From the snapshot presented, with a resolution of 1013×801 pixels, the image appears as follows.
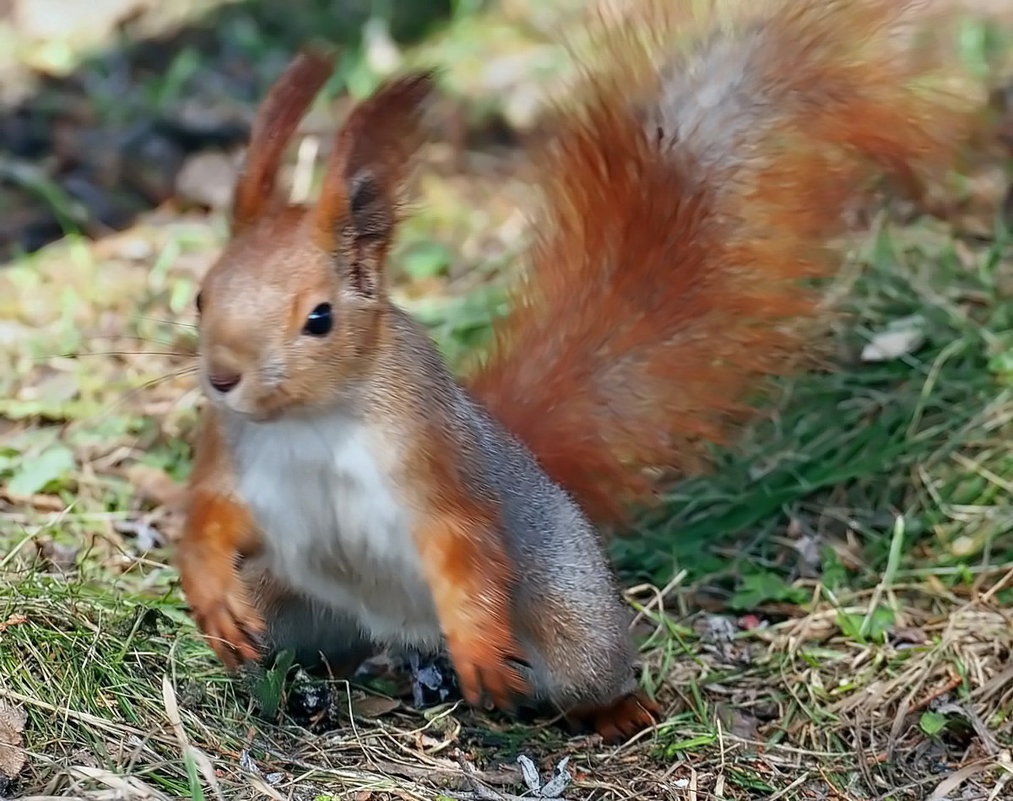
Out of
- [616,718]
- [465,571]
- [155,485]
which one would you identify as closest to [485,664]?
[465,571]

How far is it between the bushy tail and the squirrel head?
57 cm

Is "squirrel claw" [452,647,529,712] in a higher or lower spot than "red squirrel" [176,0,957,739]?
lower

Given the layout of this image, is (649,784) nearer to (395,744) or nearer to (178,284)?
(395,744)

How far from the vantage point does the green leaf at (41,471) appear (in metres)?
2.56

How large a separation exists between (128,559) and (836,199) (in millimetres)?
1288

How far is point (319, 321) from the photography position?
5.12ft

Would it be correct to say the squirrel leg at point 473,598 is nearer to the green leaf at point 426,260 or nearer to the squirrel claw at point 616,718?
the squirrel claw at point 616,718

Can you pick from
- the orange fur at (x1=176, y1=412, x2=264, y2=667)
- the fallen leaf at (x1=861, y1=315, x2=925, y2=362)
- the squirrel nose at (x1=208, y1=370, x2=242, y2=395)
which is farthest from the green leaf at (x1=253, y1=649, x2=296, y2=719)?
the fallen leaf at (x1=861, y1=315, x2=925, y2=362)

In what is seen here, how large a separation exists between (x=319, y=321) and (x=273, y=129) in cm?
25

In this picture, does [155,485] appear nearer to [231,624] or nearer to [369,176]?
[231,624]

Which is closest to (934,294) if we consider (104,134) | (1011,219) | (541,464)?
(1011,219)

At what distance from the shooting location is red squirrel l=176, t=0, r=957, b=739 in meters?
1.60

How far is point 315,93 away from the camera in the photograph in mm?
1643

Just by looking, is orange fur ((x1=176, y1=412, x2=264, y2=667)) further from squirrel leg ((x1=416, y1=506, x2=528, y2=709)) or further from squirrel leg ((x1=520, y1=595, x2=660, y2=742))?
squirrel leg ((x1=520, y1=595, x2=660, y2=742))
